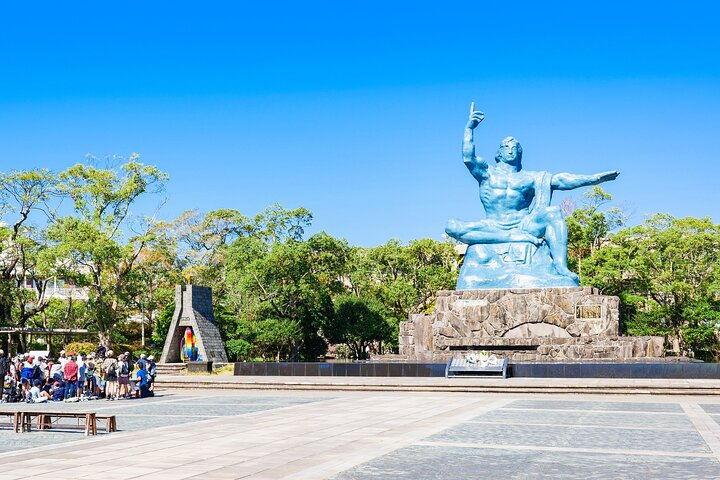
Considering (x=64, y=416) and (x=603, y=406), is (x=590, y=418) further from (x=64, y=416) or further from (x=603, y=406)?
(x=64, y=416)

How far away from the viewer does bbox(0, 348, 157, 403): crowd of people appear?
765 inches

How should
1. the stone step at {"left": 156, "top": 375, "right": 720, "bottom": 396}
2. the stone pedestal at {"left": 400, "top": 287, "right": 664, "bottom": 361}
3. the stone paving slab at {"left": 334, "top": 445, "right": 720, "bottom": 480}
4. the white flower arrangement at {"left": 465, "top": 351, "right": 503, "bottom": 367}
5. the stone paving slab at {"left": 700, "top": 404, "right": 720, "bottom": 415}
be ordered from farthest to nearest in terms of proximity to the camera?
the stone pedestal at {"left": 400, "top": 287, "right": 664, "bottom": 361}, the white flower arrangement at {"left": 465, "top": 351, "right": 503, "bottom": 367}, the stone step at {"left": 156, "top": 375, "right": 720, "bottom": 396}, the stone paving slab at {"left": 700, "top": 404, "right": 720, "bottom": 415}, the stone paving slab at {"left": 334, "top": 445, "right": 720, "bottom": 480}

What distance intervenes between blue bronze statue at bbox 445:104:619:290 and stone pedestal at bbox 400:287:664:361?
1555 mm

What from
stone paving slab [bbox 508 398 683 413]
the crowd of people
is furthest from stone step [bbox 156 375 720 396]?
the crowd of people

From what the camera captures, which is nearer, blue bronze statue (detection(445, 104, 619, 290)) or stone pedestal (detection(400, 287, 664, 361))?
stone pedestal (detection(400, 287, 664, 361))

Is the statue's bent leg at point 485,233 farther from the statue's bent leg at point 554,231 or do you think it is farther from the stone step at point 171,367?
the stone step at point 171,367

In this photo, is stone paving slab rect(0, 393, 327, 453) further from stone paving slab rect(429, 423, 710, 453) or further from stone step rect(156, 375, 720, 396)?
stone paving slab rect(429, 423, 710, 453)

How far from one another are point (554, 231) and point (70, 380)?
64.2 ft

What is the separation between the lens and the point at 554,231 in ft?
105

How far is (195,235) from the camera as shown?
54.3m

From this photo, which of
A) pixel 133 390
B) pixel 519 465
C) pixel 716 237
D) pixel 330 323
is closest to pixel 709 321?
pixel 716 237

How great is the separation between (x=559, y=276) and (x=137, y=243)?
2130cm

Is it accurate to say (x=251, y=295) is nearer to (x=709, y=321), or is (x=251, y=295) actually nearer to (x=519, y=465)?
(x=709, y=321)

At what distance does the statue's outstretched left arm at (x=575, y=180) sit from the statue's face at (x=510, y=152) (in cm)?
191
